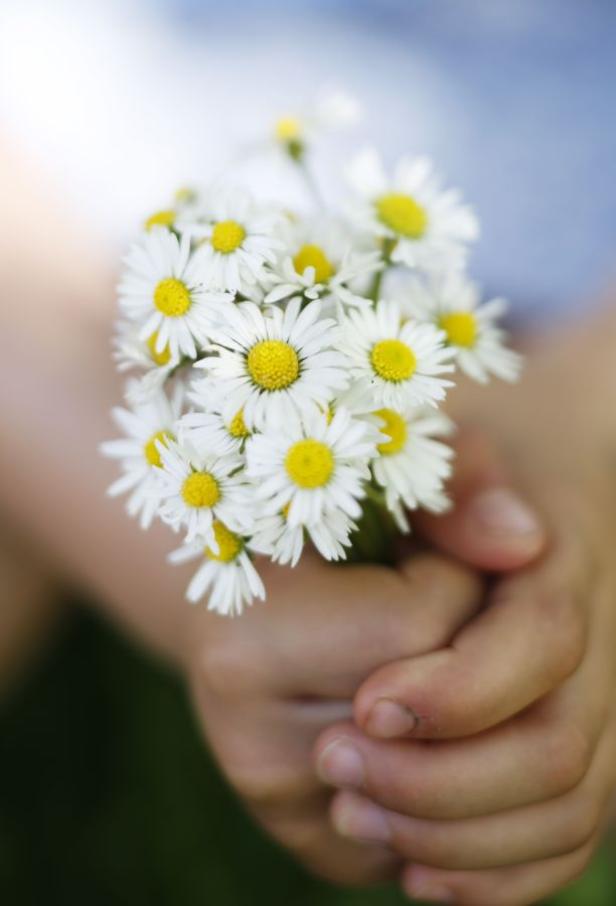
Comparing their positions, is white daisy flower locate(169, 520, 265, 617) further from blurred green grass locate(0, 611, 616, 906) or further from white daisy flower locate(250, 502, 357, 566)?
blurred green grass locate(0, 611, 616, 906)

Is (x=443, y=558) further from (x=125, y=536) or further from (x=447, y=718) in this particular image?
(x=125, y=536)

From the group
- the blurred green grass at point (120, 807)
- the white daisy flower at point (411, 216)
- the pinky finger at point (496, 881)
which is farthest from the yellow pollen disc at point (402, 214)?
the blurred green grass at point (120, 807)

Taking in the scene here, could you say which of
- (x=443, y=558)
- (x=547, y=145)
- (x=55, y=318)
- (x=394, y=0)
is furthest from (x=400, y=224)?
(x=394, y=0)

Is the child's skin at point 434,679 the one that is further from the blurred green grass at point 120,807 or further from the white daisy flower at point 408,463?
the blurred green grass at point 120,807

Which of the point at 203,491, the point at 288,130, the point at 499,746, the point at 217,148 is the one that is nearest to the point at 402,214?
the point at 288,130

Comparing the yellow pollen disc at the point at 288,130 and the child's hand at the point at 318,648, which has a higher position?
the yellow pollen disc at the point at 288,130

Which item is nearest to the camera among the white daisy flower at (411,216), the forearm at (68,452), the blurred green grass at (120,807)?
the white daisy flower at (411,216)

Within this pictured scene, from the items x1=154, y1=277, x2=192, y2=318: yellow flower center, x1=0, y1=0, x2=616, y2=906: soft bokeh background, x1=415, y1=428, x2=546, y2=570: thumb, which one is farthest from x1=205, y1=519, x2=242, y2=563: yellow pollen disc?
x1=0, y1=0, x2=616, y2=906: soft bokeh background
